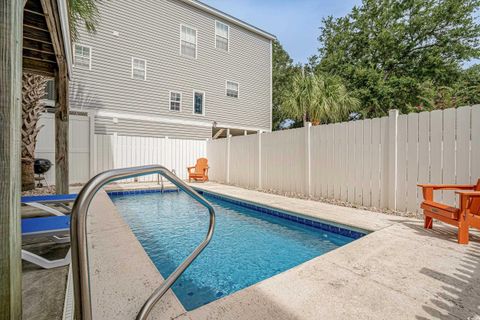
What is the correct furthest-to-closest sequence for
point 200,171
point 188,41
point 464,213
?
point 188,41
point 200,171
point 464,213

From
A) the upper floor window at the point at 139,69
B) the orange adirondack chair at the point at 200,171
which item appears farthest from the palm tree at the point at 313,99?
the upper floor window at the point at 139,69

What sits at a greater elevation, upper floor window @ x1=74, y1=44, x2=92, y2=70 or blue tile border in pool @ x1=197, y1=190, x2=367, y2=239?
upper floor window @ x1=74, y1=44, x2=92, y2=70

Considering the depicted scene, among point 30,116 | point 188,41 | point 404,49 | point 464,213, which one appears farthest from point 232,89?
point 404,49

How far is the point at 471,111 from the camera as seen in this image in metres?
3.67

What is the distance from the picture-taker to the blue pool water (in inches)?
107

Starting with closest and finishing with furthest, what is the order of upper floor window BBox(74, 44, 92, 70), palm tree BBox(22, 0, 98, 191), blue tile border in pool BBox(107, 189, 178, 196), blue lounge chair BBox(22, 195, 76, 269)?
blue lounge chair BBox(22, 195, 76, 269), palm tree BBox(22, 0, 98, 191), blue tile border in pool BBox(107, 189, 178, 196), upper floor window BBox(74, 44, 92, 70)

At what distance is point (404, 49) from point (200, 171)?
1657cm

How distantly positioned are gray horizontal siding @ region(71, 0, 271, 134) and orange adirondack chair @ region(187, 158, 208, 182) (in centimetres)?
282

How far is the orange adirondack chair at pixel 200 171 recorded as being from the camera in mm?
9711

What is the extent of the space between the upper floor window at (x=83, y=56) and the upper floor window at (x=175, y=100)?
11.1ft

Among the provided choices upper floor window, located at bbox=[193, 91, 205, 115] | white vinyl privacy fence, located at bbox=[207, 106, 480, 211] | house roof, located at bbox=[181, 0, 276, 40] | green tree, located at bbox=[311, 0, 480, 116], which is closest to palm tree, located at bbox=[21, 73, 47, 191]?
upper floor window, located at bbox=[193, 91, 205, 115]

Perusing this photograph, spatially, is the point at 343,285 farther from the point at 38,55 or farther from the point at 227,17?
the point at 227,17

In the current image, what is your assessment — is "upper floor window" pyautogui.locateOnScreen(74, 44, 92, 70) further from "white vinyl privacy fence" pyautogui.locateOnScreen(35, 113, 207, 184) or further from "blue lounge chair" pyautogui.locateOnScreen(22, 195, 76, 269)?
"blue lounge chair" pyautogui.locateOnScreen(22, 195, 76, 269)

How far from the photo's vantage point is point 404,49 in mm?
16375
